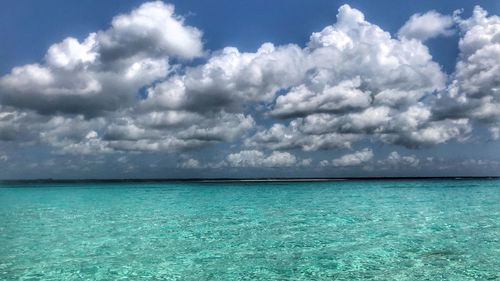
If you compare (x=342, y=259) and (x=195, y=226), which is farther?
(x=195, y=226)

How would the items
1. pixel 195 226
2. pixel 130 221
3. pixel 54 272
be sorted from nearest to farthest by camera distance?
pixel 54 272
pixel 195 226
pixel 130 221

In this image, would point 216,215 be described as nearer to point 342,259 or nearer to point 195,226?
point 195,226

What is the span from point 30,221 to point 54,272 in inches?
658

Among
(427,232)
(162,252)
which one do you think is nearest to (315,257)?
(162,252)

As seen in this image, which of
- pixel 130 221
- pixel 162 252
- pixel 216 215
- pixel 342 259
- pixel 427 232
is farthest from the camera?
pixel 216 215

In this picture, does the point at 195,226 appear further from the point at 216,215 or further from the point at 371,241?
the point at 371,241

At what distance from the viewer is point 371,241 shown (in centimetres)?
1836

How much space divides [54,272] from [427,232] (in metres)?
17.4

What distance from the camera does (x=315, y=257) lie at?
15180 millimetres

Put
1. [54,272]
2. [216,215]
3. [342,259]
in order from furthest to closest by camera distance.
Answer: [216,215] → [342,259] → [54,272]

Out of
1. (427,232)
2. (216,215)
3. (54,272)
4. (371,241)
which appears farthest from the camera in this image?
(216,215)

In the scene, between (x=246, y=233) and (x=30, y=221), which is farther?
(x=30, y=221)

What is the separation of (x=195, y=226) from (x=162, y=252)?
310 inches

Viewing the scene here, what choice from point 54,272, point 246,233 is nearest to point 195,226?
point 246,233
